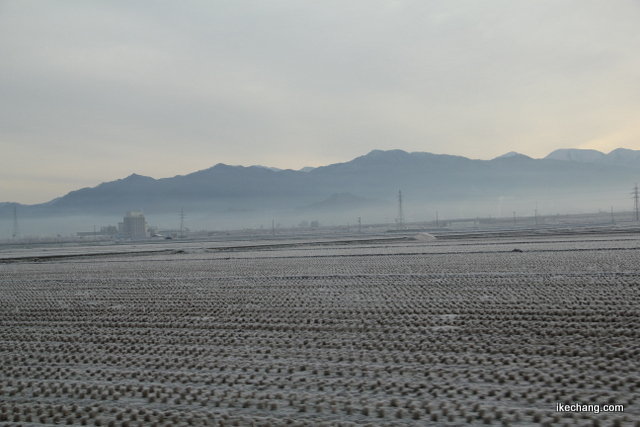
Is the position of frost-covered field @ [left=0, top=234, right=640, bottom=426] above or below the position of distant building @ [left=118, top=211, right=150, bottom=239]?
below

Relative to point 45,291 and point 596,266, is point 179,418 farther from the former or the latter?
point 596,266

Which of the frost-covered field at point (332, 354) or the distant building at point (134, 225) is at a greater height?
the distant building at point (134, 225)

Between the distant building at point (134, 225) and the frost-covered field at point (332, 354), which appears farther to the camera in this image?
the distant building at point (134, 225)

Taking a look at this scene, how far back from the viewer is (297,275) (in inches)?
569

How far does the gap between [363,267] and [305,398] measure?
11.9 meters

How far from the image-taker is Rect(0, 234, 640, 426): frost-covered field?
454 cm

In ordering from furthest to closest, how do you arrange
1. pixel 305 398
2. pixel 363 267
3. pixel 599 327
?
pixel 363 267
pixel 599 327
pixel 305 398

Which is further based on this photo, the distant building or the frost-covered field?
the distant building

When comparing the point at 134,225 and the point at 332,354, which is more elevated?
the point at 134,225

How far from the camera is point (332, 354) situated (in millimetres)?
6148

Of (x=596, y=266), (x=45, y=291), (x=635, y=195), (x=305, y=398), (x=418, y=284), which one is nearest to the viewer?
(x=305, y=398)

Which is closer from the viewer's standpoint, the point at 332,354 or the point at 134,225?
the point at 332,354

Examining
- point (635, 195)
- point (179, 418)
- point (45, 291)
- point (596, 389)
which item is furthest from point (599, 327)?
point (635, 195)

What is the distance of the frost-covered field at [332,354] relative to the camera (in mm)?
4539
